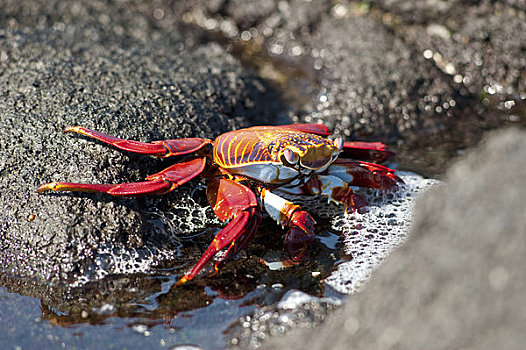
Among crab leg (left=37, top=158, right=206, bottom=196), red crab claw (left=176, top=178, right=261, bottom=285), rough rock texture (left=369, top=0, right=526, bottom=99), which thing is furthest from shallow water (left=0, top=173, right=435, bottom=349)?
rough rock texture (left=369, top=0, right=526, bottom=99)

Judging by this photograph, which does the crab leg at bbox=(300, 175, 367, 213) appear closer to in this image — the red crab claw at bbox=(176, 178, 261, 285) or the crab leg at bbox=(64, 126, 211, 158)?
the red crab claw at bbox=(176, 178, 261, 285)

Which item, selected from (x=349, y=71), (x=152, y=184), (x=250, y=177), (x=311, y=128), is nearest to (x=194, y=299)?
(x=152, y=184)

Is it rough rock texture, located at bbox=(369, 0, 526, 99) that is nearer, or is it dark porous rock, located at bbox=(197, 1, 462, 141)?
dark porous rock, located at bbox=(197, 1, 462, 141)

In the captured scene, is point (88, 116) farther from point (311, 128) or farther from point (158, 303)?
point (311, 128)

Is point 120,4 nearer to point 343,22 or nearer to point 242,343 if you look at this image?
point 343,22

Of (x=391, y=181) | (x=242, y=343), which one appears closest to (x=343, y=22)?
(x=391, y=181)
